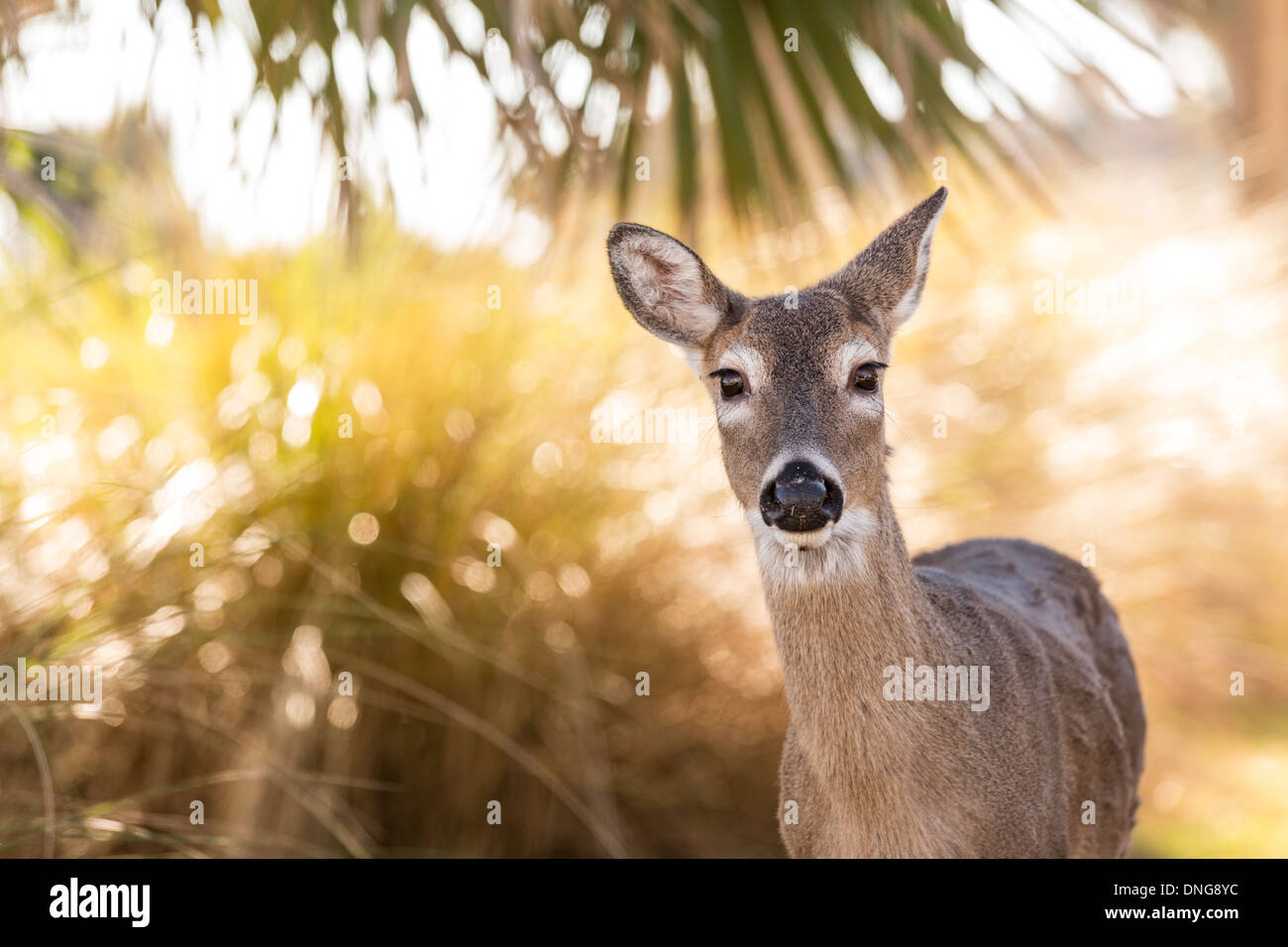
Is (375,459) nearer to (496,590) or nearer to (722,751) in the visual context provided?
(496,590)

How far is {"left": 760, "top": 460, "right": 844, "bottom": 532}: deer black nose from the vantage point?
2854 millimetres

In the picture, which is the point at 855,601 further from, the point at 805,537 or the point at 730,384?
the point at 730,384

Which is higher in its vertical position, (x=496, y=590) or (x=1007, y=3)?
(x=1007, y=3)

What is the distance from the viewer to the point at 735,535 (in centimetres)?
649

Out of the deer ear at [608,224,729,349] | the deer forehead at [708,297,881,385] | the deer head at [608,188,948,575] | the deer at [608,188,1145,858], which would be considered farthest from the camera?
the deer ear at [608,224,729,349]

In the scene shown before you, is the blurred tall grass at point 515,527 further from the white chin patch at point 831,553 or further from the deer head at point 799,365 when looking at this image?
the white chin patch at point 831,553

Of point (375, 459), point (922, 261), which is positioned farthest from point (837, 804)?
point (375, 459)

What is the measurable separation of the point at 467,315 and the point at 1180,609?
14.2 ft

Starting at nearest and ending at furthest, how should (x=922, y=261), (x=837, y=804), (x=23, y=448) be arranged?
(x=837, y=804)
(x=922, y=261)
(x=23, y=448)

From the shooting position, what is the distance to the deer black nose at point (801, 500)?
2.85 metres

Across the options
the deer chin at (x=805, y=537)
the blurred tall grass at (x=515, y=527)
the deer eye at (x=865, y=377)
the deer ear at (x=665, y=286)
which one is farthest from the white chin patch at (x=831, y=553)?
the blurred tall grass at (x=515, y=527)

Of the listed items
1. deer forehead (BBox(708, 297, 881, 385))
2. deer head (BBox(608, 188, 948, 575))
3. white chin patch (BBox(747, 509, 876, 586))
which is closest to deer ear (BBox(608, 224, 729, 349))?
deer head (BBox(608, 188, 948, 575))

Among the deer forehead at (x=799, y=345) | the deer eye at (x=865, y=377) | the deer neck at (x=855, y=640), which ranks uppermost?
the deer forehead at (x=799, y=345)

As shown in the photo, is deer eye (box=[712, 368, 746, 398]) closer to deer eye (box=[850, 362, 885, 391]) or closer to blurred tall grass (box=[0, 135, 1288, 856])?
deer eye (box=[850, 362, 885, 391])
